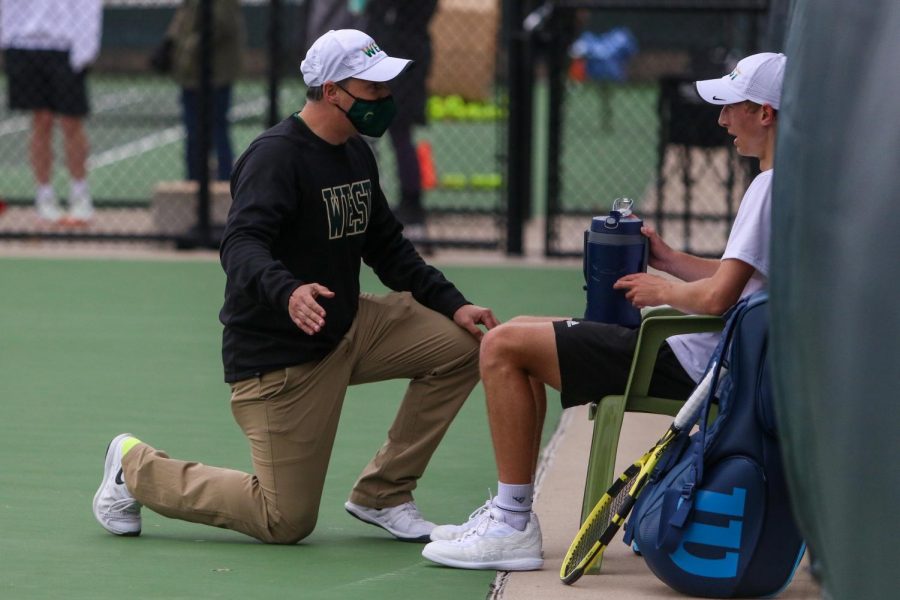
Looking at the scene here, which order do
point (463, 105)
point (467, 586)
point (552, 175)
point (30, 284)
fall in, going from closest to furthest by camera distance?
point (467, 586) → point (30, 284) → point (552, 175) → point (463, 105)

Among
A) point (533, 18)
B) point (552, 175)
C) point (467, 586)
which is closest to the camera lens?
point (467, 586)

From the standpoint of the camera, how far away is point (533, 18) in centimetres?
1117

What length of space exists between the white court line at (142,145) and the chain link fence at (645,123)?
3.44 m

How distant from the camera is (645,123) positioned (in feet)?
67.0

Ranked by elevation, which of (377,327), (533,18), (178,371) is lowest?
(178,371)

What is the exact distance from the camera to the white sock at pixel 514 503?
4.77 metres

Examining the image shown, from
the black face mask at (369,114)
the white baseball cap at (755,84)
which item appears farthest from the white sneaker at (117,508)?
the white baseball cap at (755,84)

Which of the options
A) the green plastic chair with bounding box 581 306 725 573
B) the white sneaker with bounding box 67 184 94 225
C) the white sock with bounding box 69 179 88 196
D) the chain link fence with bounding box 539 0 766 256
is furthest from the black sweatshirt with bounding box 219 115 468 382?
the white sock with bounding box 69 179 88 196

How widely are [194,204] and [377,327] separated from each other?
233 inches

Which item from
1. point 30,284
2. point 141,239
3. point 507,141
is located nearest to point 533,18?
point 507,141

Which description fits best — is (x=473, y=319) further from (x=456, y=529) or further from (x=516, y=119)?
(x=516, y=119)

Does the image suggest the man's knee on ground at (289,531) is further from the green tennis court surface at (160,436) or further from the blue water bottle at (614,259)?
the blue water bottle at (614,259)

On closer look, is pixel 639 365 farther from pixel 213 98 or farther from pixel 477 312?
pixel 213 98

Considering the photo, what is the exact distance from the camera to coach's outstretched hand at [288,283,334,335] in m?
4.57
